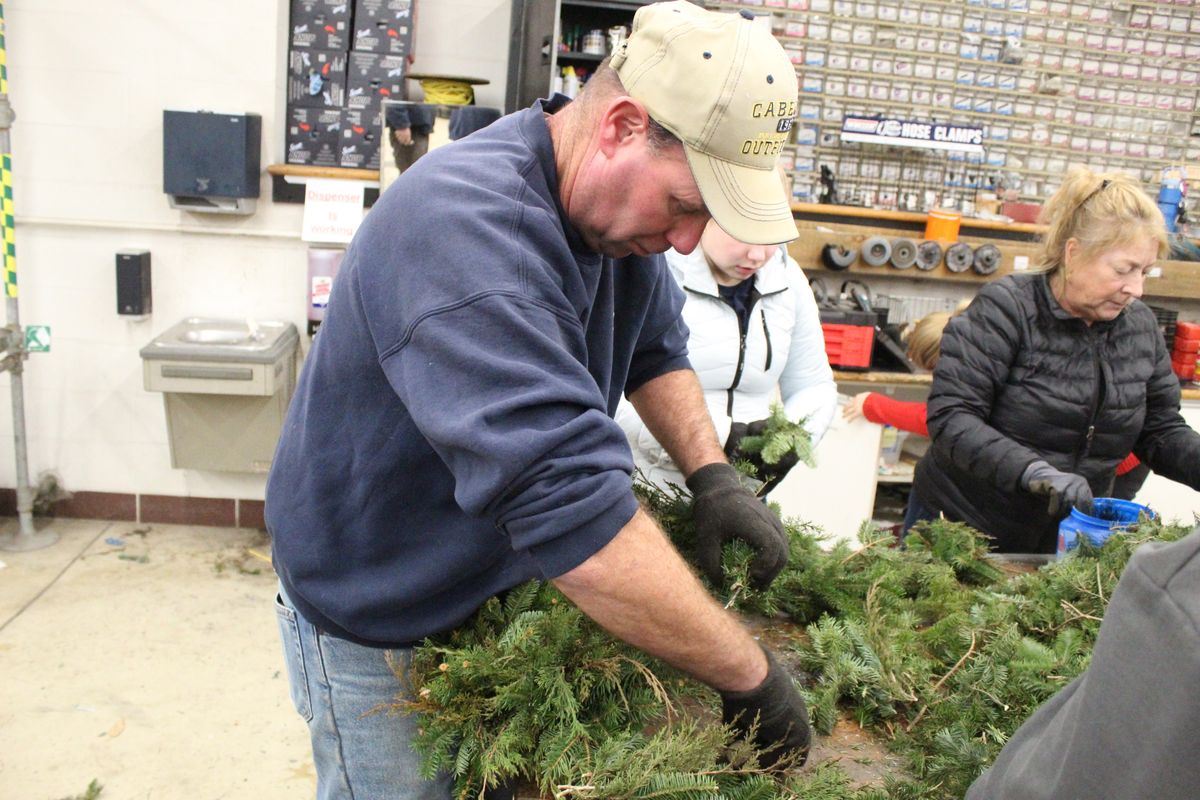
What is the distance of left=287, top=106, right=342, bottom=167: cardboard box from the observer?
456cm

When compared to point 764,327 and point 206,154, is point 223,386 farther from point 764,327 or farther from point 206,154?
point 764,327

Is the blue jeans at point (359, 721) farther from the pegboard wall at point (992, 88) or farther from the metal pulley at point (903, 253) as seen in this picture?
the pegboard wall at point (992, 88)

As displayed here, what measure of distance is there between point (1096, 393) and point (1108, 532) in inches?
27.4

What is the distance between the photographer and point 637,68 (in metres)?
1.35

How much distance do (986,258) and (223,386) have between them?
378 centimetres

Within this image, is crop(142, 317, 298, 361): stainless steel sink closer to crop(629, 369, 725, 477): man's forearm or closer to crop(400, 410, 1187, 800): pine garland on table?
crop(629, 369, 725, 477): man's forearm

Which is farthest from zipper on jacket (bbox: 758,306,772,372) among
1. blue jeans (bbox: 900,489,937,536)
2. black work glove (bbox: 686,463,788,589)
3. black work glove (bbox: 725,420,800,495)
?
black work glove (bbox: 686,463,788,589)

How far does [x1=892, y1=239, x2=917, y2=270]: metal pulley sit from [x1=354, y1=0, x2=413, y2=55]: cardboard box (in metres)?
2.57

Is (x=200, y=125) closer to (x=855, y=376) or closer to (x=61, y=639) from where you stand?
(x=61, y=639)

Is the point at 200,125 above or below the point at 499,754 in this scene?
above

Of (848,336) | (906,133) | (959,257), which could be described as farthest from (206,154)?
(959,257)

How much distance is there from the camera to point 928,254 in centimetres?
510

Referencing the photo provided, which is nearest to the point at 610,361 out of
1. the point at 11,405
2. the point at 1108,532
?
the point at 1108,532

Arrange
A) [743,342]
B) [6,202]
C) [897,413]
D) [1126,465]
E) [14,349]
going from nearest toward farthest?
[743,342] → [1126,465] → [897,413] → [6,202] → [14,349]
